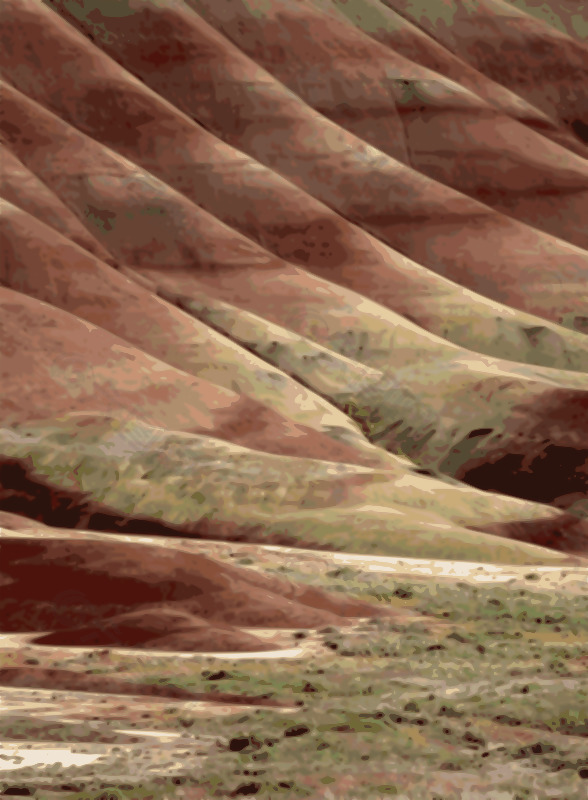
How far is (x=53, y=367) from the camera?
12727 millimetres

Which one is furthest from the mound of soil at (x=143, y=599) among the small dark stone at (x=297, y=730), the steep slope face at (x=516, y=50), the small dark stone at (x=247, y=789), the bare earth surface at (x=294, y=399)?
the steep slope face at (x=516, y=50)

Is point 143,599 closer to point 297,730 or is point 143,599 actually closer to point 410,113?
point 297,730

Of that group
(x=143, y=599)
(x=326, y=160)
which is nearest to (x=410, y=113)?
(x=326, y=160)

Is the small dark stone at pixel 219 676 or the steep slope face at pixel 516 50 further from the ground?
the steep slope face at pixel 516 50

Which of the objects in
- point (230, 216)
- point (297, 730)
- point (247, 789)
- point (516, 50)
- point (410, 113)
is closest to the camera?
point (247, 789)

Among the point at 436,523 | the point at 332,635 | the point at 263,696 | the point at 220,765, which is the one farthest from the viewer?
the point at 436,523

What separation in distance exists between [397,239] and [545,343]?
3338 mm

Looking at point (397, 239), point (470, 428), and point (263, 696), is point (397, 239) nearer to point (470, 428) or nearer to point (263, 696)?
point (470, 428)

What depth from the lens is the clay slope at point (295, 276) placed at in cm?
1155

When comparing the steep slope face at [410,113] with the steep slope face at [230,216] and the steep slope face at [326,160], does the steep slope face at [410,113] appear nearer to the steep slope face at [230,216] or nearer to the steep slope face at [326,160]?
the steep slope face at [326,160]

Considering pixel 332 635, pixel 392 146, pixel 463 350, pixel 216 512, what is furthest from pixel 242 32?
pixel 332 635

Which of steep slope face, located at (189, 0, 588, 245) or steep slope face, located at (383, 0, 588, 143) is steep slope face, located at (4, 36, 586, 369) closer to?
steep slope face, located at (189, 0, 588, 245)

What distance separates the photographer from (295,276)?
16297mm

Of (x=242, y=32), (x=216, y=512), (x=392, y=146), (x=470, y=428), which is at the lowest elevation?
(x=216, y=512)
